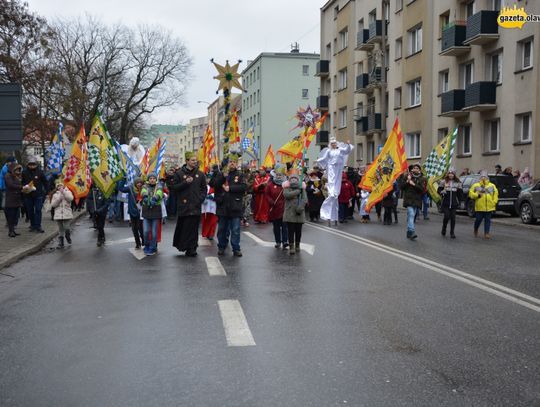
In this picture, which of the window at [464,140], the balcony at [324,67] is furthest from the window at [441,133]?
the balcony at [324,67]

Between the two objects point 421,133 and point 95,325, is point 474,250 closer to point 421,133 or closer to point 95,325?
point 95,325

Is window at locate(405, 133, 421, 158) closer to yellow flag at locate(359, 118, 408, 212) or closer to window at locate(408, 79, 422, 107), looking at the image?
window at locate(408, 79, 422, 107)

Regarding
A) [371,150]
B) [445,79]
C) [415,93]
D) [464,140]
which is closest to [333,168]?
[464,140]

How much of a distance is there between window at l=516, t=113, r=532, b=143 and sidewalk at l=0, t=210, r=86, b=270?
60.1 ft

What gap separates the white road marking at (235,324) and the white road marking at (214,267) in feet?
7.03

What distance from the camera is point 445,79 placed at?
32.7m

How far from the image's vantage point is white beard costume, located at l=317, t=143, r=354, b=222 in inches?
714

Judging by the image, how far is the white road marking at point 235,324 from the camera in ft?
18.7

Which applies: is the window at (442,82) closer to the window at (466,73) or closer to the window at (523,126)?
the window at (466,73)

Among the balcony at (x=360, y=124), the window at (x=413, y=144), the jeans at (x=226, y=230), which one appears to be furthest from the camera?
the balcony at (x=360, y=124)

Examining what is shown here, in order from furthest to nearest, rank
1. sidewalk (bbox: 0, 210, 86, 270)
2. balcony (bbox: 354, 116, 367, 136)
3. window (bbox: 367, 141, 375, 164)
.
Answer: window (bbox: 367, 141, 375, 164), balcony (bbox: 354, 116, 367, 136), sidewalk (bbox: 0, 210, 86, 270)

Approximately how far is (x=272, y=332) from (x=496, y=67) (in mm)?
25416

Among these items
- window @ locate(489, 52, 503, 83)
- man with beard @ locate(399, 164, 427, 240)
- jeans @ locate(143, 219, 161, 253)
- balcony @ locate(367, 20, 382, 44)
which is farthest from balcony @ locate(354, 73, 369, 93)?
jeans @ locate(143, 219, 161, 253)

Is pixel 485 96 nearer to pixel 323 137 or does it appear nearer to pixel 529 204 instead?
pixel 529 204
